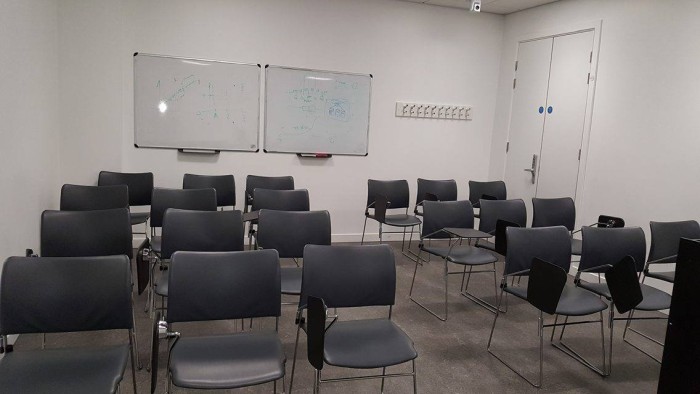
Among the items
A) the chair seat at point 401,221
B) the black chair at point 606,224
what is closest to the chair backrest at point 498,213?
the black chair at point 606,224

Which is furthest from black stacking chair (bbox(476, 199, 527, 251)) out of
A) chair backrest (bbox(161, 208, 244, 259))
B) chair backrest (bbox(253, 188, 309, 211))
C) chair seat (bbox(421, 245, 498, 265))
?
chair backrest (bbox(161, 208, 244, 259))

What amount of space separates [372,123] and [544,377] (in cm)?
396

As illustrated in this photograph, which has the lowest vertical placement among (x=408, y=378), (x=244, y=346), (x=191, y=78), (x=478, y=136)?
(x=408, y=378)

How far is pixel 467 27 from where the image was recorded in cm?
655

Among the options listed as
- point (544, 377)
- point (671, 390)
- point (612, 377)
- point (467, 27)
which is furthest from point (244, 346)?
point (467, 27)

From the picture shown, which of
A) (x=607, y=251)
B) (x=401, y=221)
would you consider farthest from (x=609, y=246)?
(x=401, y=221)

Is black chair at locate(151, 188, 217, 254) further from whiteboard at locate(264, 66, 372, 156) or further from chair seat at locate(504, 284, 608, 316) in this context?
chair seat at locate(504, 284, 608, 316)

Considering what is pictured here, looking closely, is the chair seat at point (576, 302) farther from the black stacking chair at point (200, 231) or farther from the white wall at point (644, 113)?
the black stacking chair at point (200, 231)

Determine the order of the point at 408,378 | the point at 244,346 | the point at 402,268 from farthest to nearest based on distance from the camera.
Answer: the point at 402,268, the point at 408,378, the point at 244,346

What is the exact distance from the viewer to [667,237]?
3.88 m

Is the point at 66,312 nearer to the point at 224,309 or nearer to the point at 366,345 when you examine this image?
the point at 224,309

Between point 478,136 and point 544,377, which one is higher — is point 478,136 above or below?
above

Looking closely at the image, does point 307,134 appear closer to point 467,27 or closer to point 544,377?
point 467,27

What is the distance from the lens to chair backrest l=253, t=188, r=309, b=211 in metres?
4.40
